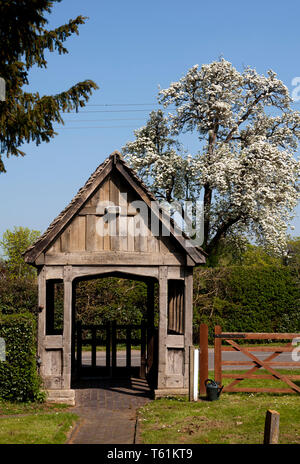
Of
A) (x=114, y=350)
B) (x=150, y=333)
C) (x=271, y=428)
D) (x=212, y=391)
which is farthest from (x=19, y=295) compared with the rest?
(x=271, y=428)

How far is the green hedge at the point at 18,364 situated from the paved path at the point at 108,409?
1.21 m

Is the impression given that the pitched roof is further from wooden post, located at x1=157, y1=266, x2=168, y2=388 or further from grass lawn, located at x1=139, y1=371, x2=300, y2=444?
grass lawn, located at x1=139, y1=371, x2=300, y2=444

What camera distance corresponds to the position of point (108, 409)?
12453 millimetres

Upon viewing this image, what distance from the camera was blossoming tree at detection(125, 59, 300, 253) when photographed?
33.1 m

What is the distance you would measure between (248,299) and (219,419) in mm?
16136

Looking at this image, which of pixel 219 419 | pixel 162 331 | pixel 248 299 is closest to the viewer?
pixel 219 419

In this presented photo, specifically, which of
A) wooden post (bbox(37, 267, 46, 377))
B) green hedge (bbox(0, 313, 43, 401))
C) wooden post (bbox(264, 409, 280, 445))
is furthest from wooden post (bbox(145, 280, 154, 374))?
wooden post (bbox(264, 409, 280, 445))

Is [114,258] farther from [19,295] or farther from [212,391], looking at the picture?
[19,295]

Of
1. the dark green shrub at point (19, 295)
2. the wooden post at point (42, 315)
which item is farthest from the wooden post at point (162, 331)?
the dark green shrub at point (19, 295)

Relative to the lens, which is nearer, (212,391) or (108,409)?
(108,409)

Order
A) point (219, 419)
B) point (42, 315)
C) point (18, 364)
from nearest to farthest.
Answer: point (219, 419), point (18, 364), point (42, 315)

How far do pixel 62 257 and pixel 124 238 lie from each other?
1.56 metres

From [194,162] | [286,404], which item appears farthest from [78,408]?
[194,162]
